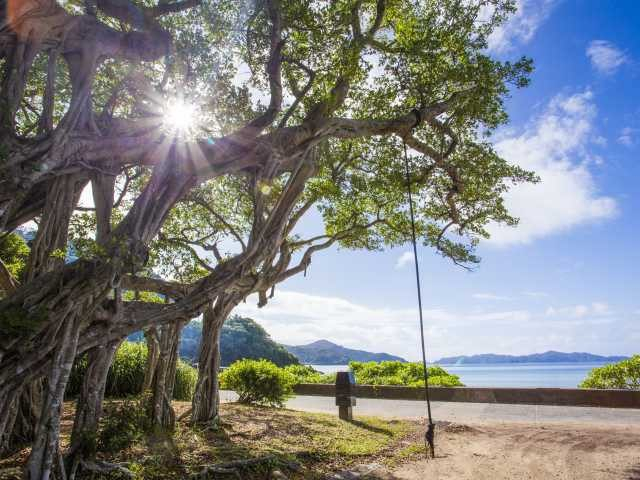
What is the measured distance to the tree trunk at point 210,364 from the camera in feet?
21.5

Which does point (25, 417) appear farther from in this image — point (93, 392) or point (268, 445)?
point (268, 445)

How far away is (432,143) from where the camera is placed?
780 cm

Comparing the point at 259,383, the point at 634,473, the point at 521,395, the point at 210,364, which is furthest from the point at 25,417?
the point at 521,395

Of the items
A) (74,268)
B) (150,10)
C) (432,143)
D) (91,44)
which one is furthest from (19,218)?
(432,143)

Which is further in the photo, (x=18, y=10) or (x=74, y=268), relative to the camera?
(x=18, y=10)

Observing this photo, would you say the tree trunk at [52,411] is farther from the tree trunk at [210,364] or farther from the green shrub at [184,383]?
the green shrub at [184,383]

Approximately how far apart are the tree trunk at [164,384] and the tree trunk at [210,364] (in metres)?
0.71

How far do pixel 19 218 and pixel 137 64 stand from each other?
9.12 ft

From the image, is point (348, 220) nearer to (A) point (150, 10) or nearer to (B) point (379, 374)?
(A) point (150, 10)

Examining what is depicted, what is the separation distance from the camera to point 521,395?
27.8ft

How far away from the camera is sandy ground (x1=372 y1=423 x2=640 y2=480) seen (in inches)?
179

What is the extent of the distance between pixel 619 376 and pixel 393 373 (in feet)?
22.2

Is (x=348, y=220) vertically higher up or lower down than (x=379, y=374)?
higher up

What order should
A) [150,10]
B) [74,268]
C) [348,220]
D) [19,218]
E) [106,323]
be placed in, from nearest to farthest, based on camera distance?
1. [74,268]
2. [106,323]
3. [19,218]
4. [150,10]
5. [348,220]
